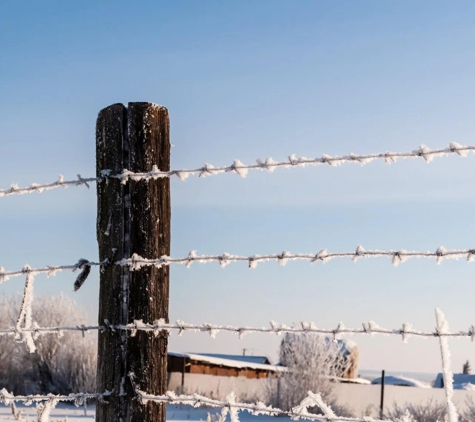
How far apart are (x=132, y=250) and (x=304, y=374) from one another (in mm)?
11102

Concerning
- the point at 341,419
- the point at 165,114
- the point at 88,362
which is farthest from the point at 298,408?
the point at 88,362

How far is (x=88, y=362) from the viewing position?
1505cm

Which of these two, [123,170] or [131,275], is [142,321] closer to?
[131,275]

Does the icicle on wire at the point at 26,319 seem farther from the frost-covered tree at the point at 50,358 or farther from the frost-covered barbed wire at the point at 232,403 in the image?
the frost-covered tree at the point at 50,358

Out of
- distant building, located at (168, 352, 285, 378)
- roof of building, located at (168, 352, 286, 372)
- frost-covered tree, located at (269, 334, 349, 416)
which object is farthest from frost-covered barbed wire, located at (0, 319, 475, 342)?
roof of building, located at (168, 352, 286, 372)

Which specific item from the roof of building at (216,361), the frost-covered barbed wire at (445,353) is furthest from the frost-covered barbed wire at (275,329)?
the roof of building at (216,361)

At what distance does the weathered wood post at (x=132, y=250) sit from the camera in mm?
2643

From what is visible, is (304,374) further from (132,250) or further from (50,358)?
(132,250)

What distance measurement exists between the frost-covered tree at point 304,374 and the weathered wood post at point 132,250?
10.6 metres

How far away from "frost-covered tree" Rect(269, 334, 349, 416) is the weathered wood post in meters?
10.6

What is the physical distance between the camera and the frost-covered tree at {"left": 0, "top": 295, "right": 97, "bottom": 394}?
1519 cm

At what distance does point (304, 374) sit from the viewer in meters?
13.3

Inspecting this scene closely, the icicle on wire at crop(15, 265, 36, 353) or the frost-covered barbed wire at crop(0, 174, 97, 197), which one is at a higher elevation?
the frost-covered barbed wire at crop(0, 174, 97, 197)

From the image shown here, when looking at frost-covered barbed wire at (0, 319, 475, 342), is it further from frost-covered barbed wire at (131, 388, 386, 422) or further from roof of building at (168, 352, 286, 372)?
roof of building at (168, 352, 286, 372)
